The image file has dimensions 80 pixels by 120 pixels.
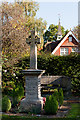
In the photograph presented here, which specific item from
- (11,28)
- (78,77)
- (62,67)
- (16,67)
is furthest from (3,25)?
(78,77)

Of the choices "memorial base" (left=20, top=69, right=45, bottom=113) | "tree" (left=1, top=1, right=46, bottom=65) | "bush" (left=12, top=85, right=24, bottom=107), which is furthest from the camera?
"tree" (left=1, top=1, right=46, bottom=65)

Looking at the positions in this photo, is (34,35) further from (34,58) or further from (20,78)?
(20,78)

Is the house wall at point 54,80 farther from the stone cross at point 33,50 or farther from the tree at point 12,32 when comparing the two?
the stone cross at point 33,50

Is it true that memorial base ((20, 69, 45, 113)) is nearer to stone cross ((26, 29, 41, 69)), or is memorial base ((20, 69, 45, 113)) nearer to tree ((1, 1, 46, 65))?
stone cross ((26, 29, 41, 69))

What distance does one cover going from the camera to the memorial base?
6676mm

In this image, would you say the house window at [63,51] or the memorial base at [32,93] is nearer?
the memorial base at [32,93]

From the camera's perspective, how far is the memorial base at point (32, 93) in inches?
263

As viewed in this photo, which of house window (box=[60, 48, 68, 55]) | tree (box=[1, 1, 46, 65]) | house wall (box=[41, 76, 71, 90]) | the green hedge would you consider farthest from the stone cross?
house window (box=[60, 48, 68, 55])

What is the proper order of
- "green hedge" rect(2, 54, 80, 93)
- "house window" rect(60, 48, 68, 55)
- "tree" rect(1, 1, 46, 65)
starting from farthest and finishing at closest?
"house window" rect(60, 48, 68, 55) < "tree" rect(1, 1, 46, 65) < "green hedge" rect(2, 54, 80, 93)

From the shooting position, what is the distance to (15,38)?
14992 millimetres

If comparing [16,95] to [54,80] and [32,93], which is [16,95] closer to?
[32,93]

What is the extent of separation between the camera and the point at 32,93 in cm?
677

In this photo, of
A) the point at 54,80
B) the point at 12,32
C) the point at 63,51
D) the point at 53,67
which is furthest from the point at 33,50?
the point at 63,51

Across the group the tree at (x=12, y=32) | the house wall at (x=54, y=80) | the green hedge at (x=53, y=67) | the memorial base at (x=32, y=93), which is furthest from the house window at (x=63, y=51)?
the memorial base at (x=32, y=93)
